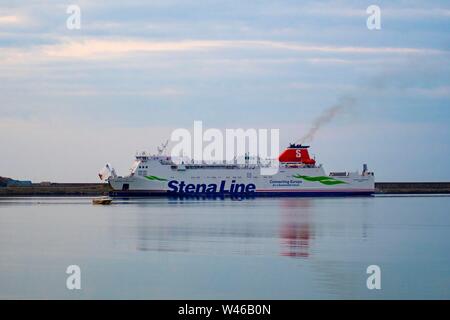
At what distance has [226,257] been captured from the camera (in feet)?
87.3

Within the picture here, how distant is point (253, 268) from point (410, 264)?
14.3ft

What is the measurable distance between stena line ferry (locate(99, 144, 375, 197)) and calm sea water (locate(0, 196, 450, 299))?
3175cm

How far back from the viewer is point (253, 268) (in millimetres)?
24141

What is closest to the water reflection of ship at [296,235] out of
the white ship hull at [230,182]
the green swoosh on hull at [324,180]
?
the white ship hull at [230,182]

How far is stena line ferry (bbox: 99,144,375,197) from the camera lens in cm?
7606

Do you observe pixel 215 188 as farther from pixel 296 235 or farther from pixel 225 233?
pixel 296 235

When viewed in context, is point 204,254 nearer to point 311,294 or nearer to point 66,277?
point 66,277

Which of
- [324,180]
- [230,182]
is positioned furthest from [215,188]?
[324,180]

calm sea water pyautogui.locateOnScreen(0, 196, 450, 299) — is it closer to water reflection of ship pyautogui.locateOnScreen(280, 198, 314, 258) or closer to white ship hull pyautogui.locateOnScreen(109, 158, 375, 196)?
water reflection of ship pyautogui.locateOnScreen(280, 198, 314, 258)

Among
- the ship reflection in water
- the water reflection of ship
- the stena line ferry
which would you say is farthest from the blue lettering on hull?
the water reflection of ship

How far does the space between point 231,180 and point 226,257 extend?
167ft

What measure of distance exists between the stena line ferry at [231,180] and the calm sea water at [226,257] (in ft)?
104
